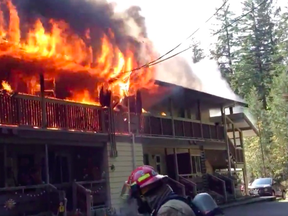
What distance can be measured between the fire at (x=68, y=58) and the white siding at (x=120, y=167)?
6.64 feet

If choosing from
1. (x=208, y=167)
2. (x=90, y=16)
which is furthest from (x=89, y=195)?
(x=208, y=167)

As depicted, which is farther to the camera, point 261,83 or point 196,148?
point 261,83

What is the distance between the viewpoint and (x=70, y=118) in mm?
15695

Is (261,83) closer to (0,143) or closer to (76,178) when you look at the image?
(76,178)

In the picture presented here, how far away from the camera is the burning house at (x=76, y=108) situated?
14.2m

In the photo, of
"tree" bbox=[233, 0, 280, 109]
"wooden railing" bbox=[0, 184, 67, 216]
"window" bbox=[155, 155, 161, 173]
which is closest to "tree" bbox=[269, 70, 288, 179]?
"tree" bbox=[233, 0, 280, 109]

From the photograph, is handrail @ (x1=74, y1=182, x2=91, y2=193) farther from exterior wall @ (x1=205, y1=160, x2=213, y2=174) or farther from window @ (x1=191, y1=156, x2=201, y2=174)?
exterior wall @ (x1=205, y1=160, x2=213, y2=174)

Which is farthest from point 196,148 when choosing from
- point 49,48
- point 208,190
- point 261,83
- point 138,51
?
point 261,83

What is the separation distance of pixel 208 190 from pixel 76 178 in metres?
9.62

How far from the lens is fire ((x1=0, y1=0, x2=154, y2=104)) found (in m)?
14.3

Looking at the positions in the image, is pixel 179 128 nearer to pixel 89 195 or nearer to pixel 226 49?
pixel 89 195

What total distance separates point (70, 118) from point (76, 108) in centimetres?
53

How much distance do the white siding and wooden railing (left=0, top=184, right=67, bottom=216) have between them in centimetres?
328

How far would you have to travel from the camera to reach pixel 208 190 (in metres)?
25.0
